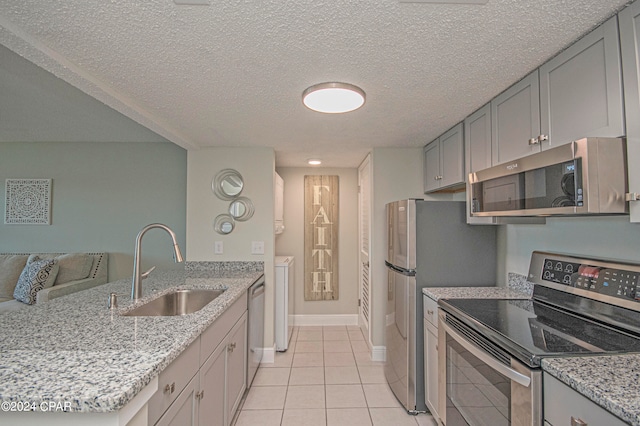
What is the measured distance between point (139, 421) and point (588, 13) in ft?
6.83

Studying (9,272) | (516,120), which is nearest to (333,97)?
(516,120)

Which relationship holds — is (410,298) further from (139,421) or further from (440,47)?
(139,421)

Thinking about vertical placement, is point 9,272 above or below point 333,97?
below

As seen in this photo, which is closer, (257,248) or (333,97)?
(333,97)

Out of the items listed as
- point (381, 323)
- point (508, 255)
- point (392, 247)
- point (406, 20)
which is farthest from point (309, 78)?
point (381, 323)

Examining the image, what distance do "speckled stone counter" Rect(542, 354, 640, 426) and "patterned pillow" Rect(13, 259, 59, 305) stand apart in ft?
13.7

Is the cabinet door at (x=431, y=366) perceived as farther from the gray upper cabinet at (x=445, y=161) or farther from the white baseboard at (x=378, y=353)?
the gray upper cabinet at (x=445, y=161)

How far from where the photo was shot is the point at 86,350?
1.08 m

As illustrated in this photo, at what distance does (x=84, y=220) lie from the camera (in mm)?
3635

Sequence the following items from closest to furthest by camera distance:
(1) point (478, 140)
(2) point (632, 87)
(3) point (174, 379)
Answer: (2) point (632, 87) < (3) point (174, 379) < (1) point (478, 140)

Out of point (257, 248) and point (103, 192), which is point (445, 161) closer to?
point (257, 248)

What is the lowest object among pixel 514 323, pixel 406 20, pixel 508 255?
pixel 514 323

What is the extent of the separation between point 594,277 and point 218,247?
113 inches

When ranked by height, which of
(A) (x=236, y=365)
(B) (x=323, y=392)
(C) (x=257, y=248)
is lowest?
(B) (x=323, y=392)
